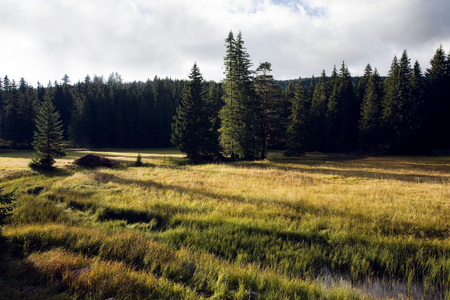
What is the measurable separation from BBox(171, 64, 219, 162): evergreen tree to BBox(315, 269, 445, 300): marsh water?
30.4m

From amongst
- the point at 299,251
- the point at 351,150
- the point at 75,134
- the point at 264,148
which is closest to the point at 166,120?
the point at 75,134

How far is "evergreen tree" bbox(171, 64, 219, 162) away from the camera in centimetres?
3462

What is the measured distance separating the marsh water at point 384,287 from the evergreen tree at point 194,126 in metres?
30.4

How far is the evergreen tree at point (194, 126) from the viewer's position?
34625 millimetres

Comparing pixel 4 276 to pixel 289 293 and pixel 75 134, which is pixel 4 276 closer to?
pixel 289 293

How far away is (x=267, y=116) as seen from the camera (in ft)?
121

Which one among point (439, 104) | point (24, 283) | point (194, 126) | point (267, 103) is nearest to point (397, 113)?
point (439, 104)

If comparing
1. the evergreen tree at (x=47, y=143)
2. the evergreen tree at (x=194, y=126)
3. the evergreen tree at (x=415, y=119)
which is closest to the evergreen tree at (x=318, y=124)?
the evergreen tree at (x=415, y=119)

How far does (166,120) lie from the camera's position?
266 feet

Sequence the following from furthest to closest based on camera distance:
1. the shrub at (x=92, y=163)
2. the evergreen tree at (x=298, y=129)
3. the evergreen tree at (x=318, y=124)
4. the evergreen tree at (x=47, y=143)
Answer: the evergreen tree at (x=318, y=124), the evergreen tree at (x=298, y=129), the shrub at (x=92, y=163), the evergreen tree at (x=47, y=143)

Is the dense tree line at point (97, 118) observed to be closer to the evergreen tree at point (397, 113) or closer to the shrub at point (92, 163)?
the shrub at point (92, 163)

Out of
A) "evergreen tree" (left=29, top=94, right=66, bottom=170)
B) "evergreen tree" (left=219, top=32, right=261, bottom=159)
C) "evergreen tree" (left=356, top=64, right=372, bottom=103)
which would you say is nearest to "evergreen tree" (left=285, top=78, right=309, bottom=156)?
"evergreen tree" (left=219, top=32, right=261, bottom=159)

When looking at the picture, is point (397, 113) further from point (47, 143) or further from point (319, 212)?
point (47, 143)

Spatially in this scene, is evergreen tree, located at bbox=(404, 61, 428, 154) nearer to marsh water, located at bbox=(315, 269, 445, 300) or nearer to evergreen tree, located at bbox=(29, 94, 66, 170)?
marsh water, located at bbox=(315, 269, 445, 300)
